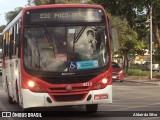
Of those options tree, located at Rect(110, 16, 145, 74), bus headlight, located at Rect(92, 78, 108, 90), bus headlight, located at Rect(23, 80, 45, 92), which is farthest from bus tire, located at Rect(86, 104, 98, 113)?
tree, located at Rect(110, 16, 145, 74)

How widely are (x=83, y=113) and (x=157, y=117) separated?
2416 mm

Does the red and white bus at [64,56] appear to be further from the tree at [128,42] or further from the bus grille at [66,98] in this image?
the tree at [128,42]

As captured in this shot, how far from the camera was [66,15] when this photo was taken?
40.5 feet

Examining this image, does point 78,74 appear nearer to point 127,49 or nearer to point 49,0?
point 127,49

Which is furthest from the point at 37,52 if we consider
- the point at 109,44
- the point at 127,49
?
the point at 127,49

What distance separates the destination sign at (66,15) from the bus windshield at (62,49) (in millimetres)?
219

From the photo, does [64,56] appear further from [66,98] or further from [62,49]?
[66,98]

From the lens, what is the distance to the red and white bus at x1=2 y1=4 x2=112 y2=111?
11.7 m

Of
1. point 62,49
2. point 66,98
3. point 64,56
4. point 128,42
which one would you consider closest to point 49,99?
point 66,98

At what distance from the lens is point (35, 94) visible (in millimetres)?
11641

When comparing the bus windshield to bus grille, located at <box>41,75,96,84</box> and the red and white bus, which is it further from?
bus grille, located at <box>41,75,96,84</box>

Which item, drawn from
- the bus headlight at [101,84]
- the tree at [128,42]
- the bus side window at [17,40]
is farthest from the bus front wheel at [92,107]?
the tree at [128,42]

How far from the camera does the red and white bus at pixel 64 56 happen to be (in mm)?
11703

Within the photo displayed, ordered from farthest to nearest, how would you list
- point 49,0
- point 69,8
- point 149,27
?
point 49,0, point 149,27, point 69,8
